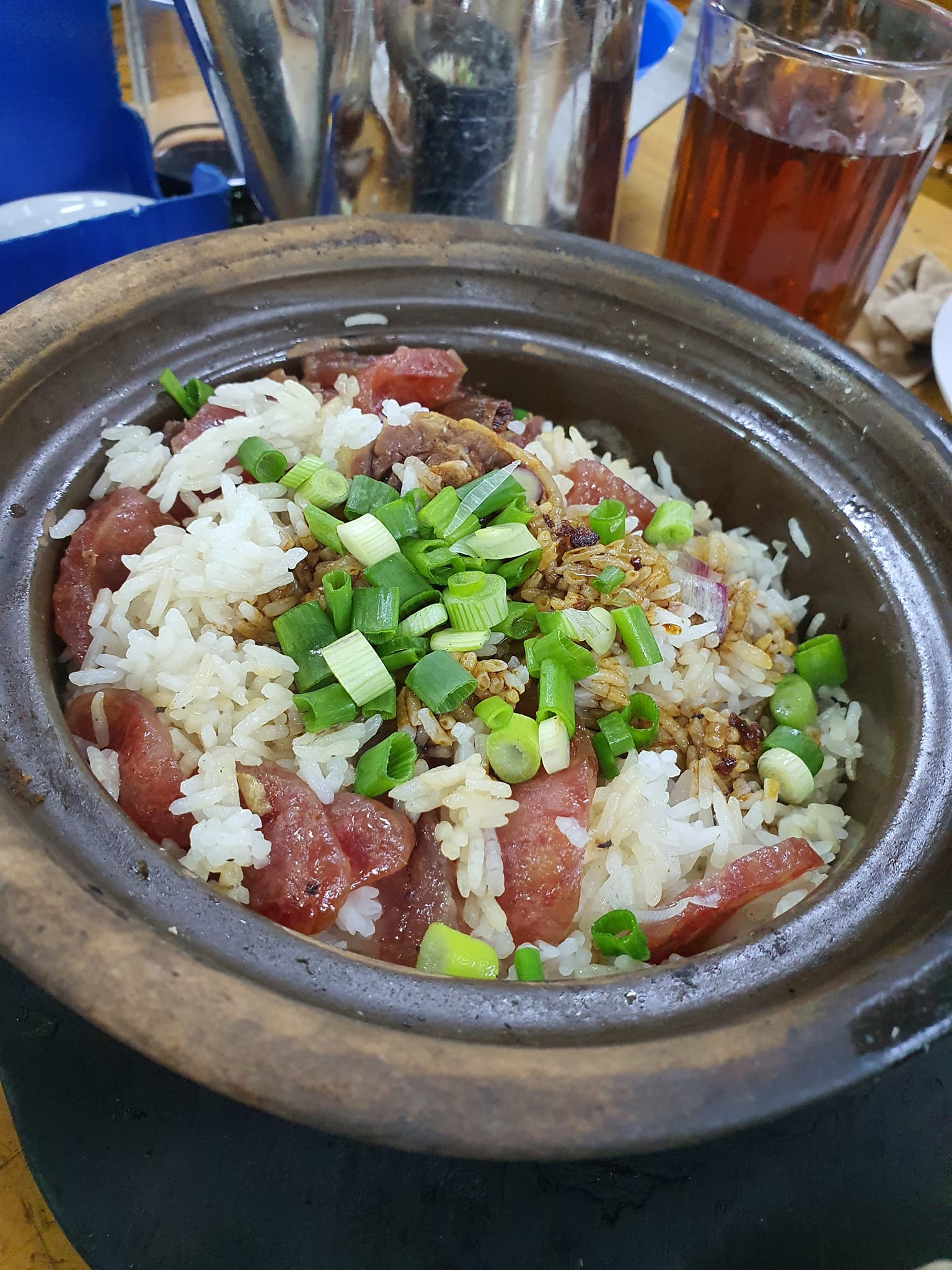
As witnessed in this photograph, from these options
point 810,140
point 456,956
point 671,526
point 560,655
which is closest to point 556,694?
point 560,655

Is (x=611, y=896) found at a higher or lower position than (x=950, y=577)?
lower

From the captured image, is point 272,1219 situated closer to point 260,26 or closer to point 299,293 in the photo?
point 299,293

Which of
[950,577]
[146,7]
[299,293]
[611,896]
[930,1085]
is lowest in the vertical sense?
[930,1085]

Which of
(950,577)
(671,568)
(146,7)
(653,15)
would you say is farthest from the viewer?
(653,15)

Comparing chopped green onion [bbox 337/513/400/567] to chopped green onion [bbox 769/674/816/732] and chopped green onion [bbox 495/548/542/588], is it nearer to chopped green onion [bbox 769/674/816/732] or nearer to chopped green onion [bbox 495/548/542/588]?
chopped green onion [bbox 495/548/542/588]

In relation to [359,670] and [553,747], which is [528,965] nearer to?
[553,747]

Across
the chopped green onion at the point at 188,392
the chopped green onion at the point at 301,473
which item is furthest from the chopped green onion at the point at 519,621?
the chopped green onion at the point at 188,392

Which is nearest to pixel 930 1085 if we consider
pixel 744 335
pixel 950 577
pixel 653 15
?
pixel 950 577
